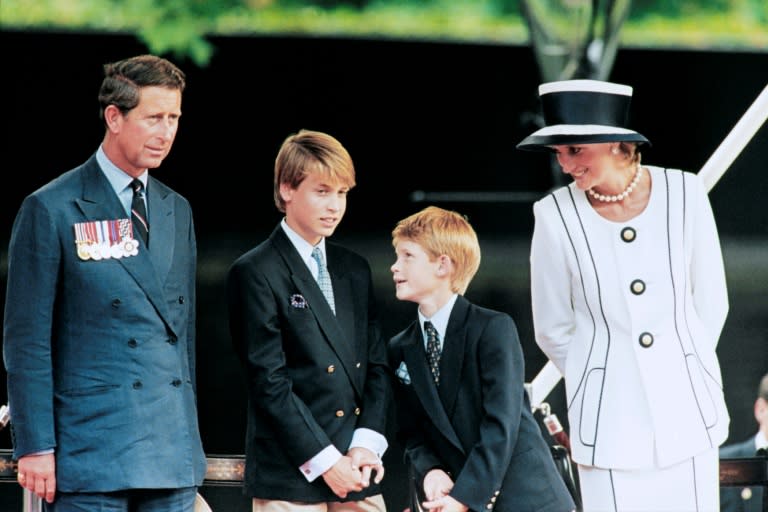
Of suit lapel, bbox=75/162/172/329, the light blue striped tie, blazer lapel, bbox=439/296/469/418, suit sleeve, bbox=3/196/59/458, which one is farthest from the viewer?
the light blue striped tie

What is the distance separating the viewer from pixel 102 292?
3115mm

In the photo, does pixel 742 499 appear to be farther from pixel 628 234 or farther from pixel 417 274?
pixel 417 274

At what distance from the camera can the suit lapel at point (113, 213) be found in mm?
3146

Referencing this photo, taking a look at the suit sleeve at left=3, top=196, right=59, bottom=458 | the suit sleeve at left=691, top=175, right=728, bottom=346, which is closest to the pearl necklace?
the suit sleeve at left=691, top=175, right=728, bottom=346

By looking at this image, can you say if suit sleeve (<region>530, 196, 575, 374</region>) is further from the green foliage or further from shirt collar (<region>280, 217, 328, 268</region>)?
the green foliage

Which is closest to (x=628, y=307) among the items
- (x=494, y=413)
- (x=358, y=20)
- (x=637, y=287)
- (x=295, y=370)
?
(x=637, y=287)

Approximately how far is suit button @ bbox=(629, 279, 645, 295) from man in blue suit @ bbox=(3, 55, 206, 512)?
101 cm

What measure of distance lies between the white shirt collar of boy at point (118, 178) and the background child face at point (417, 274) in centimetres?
65

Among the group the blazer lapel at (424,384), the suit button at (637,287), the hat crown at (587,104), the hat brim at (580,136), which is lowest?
the blazer lapel at (424,384)

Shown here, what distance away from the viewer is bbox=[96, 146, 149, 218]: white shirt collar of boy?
323 cm

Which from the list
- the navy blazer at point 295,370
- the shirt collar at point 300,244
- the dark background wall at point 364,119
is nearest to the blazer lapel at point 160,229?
the navy blazer at point 295,370

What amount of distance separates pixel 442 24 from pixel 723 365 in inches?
245

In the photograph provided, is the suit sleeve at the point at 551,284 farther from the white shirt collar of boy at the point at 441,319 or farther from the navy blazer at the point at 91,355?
the navy blazer at the point at 91,355

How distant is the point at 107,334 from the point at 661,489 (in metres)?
1.26
